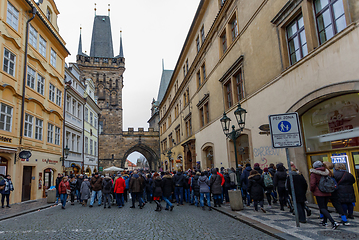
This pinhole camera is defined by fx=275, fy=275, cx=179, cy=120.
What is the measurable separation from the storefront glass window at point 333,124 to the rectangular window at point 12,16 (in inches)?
609

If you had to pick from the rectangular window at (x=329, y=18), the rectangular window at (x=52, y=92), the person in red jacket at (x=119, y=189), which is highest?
the rectangular window at (x=52, y=92)

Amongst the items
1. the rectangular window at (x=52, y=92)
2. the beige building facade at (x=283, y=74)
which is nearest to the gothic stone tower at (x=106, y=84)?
the rectangular window at (x=52, y=92)

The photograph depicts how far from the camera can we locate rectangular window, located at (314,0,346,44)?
7.89 m

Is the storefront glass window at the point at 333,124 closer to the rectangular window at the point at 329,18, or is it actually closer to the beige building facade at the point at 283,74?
the beige building facade at the point at 283,74

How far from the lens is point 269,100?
38.2 ft

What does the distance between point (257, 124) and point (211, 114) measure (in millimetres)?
6756

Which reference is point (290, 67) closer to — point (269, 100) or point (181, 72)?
point (269, 100)

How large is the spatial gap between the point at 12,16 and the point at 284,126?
15.8 metres

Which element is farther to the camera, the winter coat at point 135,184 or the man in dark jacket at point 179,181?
the man in dark jacket at point 179,181

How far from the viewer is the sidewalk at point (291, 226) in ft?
17.9

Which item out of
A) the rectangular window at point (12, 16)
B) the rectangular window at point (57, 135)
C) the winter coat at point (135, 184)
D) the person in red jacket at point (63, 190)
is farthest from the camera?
the rectangular window at point (57, 135)

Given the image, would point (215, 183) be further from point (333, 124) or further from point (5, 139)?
point (5, 139)

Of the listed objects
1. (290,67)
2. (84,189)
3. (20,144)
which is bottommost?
(84,189)

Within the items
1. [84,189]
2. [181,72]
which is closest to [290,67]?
[84,189]
